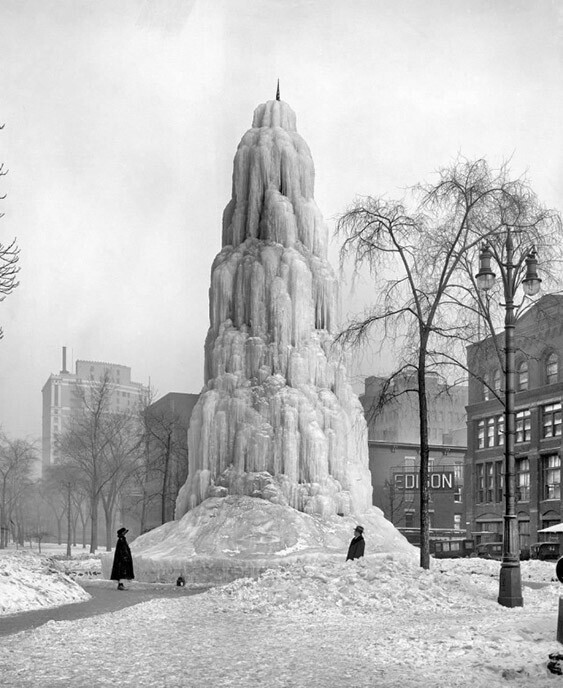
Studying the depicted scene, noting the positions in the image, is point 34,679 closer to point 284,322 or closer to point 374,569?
point 374,569

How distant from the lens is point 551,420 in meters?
64.5

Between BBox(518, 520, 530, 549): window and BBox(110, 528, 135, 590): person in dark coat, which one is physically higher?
BBox(110, 528, 135, 590): person in dark coat

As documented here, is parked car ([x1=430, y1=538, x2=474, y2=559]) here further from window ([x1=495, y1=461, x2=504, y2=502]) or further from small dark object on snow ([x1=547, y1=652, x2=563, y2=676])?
small dark object on snow ([x1=547, y1=652, x2=563, y2=676])

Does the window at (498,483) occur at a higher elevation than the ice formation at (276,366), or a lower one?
lower

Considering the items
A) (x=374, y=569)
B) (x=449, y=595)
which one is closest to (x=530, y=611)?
(x=449, y=595)

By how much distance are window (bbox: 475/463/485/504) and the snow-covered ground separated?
49.2 m

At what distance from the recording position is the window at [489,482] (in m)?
70.2

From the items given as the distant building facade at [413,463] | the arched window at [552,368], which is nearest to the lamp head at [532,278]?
the arched window at [552,368]

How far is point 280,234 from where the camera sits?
43.9 meters

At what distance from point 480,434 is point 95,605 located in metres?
54.2

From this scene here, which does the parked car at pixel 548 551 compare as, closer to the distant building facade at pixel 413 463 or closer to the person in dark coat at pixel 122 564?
the distant building facade at pixel 413 463

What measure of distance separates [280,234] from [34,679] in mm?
33937

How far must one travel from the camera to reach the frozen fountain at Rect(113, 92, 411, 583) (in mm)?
37438

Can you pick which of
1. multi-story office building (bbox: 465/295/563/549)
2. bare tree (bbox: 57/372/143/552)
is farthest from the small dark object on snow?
bare tree (bbox: 57/372/143/552)
